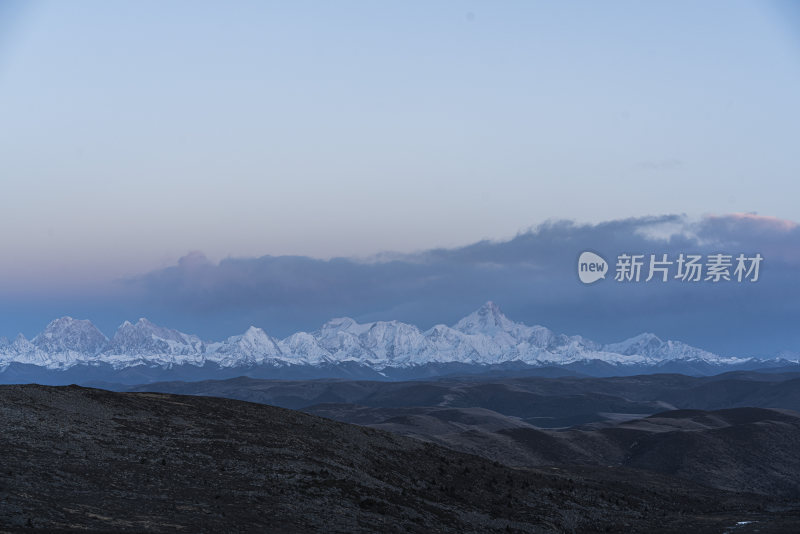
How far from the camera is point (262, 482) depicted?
5378 cm

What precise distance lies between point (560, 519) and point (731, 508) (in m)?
26.8

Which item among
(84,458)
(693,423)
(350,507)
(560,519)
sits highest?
(84,458)

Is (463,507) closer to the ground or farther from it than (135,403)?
closer to the ground

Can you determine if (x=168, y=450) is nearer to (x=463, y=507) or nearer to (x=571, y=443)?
(x=463, y=507)

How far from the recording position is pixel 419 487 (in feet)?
217

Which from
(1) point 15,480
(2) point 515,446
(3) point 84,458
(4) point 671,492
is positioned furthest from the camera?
(2) point 515,446

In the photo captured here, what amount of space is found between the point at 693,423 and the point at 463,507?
443 ft

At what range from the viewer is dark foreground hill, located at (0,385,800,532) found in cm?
4328

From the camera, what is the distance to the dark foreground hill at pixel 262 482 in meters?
43.3

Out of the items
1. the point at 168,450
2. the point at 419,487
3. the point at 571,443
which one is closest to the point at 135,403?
the point at 168,450

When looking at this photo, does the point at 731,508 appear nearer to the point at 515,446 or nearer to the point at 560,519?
the point at 560,519

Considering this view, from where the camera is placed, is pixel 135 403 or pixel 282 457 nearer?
pixel 282 457

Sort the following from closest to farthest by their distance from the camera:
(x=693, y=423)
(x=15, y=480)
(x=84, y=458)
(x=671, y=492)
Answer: (x=15, y=480), (x=84, y=458), (x=671, y=492), (x=693, y=423)

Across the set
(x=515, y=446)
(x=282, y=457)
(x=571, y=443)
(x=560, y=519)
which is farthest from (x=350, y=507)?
(x=571, y=443)
